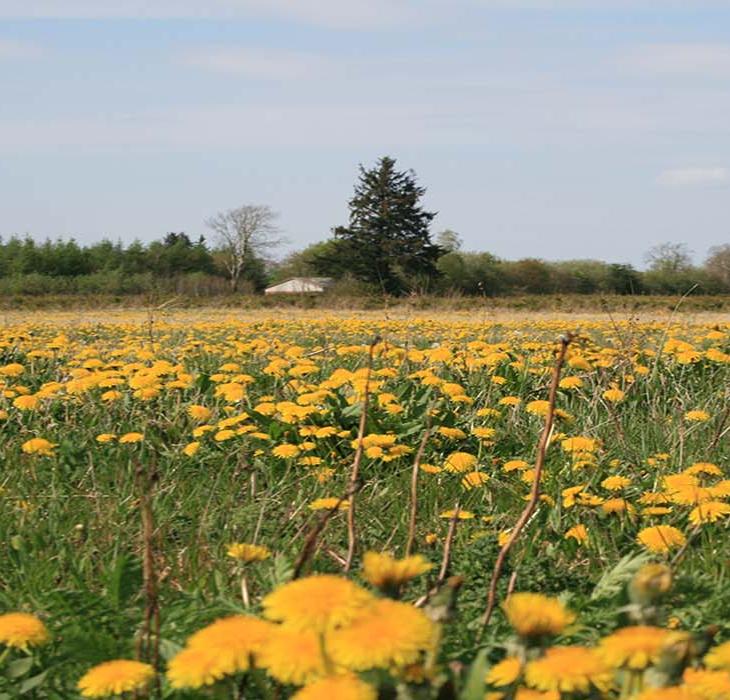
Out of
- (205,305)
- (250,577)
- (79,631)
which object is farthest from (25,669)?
(205,305)

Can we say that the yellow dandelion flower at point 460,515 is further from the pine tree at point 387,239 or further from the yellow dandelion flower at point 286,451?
the pine tree at point 387,239

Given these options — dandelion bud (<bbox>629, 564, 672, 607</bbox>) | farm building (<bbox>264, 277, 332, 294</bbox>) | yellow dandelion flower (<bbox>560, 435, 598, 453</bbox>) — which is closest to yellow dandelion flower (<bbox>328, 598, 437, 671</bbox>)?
dandelion bud (<bbox>629, 564, 672, 607</bbox>)

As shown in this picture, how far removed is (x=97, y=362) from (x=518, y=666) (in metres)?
3.97

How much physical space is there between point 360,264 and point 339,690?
51.8m

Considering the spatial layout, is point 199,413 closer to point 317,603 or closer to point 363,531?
point 363,531

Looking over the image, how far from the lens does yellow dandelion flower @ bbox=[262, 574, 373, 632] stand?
97cm

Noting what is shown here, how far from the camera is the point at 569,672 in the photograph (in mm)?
979

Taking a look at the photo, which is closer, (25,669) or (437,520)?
(25,669)

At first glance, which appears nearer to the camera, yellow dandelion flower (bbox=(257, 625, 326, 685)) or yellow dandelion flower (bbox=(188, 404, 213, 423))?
yellow dandelion flower (bbox=(257, 625, 326, 685))

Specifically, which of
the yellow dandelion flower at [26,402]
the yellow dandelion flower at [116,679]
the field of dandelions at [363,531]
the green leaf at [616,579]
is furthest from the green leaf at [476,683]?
the yellow dandelion flower at [26,402]

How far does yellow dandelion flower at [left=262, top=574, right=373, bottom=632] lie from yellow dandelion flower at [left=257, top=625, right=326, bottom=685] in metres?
0.01

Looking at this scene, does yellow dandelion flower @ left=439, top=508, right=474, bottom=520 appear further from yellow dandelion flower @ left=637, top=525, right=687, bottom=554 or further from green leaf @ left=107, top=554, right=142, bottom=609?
green leaf @ left=107, top=554, right=142, bottom=609

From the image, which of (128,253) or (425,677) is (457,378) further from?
(128,253)

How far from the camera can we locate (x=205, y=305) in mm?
26812
